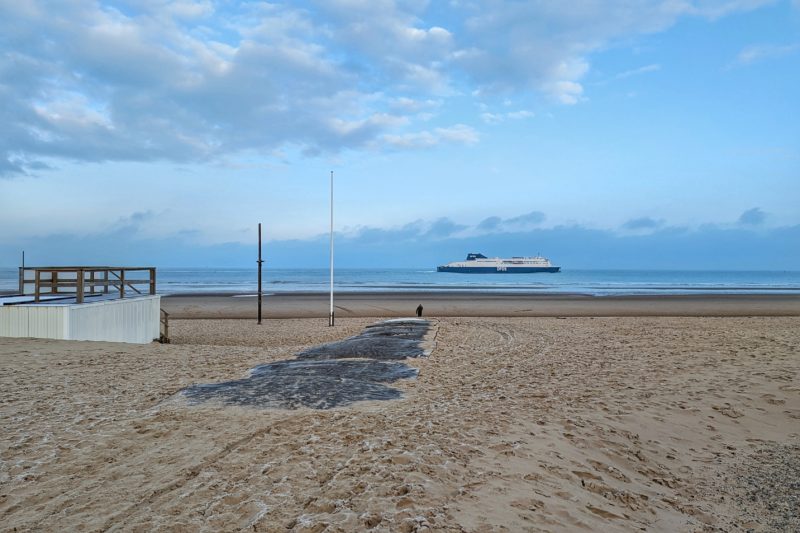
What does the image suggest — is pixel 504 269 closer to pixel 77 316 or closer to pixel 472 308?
pixel 472 308

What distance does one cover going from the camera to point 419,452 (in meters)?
5.02

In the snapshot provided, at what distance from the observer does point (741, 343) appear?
14086 millimetres

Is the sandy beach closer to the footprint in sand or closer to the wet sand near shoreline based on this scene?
the footprint in sand

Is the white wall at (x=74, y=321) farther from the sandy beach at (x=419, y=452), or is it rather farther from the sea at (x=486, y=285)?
the sea at (x=486, y=285)

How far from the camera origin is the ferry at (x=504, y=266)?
133250 mm

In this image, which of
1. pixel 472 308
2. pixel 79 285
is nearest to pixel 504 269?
pixel 472 308

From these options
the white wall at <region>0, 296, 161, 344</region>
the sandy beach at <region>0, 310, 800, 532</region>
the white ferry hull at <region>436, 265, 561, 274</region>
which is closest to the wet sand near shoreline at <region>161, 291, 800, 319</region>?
the white wall at <region>0, 296, 161, 344</region>

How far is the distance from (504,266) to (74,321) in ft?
413

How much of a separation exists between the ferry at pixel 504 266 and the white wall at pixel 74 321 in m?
122

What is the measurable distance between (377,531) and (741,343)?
14182mm

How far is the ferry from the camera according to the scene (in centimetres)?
13325

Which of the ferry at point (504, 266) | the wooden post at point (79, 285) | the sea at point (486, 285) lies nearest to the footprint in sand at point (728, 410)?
the wooden post at point (79, 285)

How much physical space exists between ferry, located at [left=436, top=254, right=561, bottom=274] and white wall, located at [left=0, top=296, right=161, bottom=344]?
4793 inches

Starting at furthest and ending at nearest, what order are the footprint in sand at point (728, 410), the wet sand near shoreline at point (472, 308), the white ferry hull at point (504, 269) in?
the white ferry hull at point (504, 269)
the wet sand near shoreline at point (472, 308)
the footprint in sand at point (728, 410)
